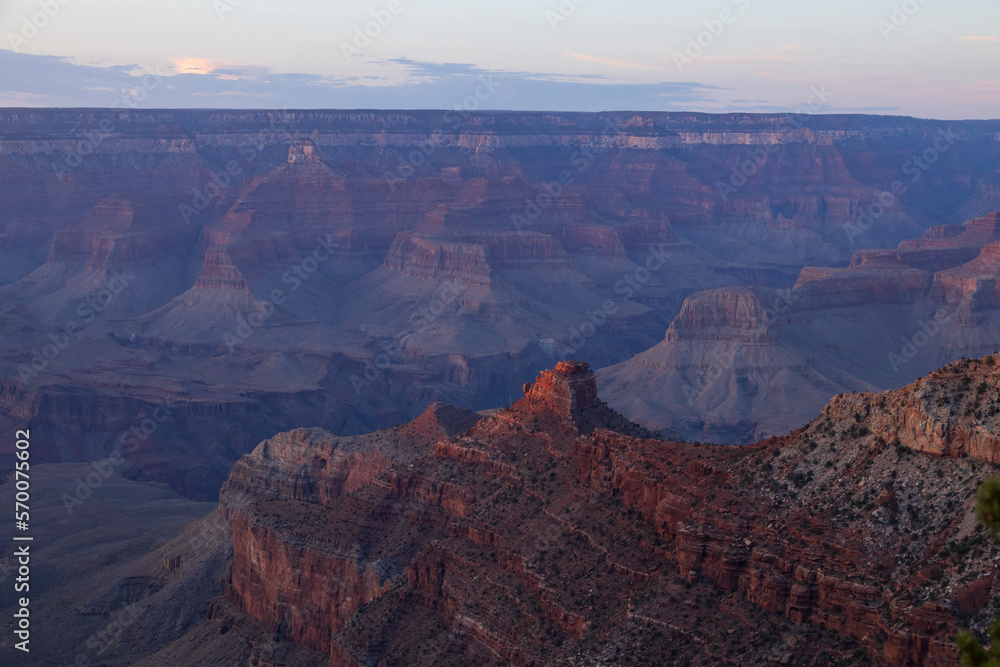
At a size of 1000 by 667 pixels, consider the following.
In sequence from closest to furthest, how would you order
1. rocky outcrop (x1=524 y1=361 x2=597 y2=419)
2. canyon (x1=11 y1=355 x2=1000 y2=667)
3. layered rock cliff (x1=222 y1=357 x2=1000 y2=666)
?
1. layered rock cliff (x1=222 y1=357 x2=1000 y2=666)
2. canyon (x1=11 y1=355 x2=1000 y2=667)
3. rocky outcrop (x1=524 y1=361 x2=597 y2=419)

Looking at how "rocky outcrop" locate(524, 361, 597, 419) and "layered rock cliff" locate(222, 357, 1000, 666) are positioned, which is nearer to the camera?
"layered rock cliff" locate(222, 357, 1000, 666)

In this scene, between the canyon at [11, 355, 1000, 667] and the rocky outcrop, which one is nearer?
the canyon at [11, 355, 1000, 667]

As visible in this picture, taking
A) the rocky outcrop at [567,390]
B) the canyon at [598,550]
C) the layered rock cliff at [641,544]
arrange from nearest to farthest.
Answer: the layered rock cliff at [641,544]
the canyon at [598,550]
the rocky outcrop at [567,390]

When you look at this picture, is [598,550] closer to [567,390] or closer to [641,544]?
[641,544]

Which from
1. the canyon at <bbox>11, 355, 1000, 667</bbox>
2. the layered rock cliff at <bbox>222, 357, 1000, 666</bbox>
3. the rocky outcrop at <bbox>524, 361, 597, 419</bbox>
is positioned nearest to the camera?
the layered rock cliff at <bbox>222, 357, 1000, 666</bbox>

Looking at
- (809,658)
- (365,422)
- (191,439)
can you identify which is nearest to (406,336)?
(365,422)

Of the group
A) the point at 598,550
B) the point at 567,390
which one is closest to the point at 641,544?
the point at 598,550

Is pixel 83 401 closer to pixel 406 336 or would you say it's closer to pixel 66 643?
pixel 406 336

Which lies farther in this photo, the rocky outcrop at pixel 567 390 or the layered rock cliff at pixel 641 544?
the rocky outcrop at pixel 567 390

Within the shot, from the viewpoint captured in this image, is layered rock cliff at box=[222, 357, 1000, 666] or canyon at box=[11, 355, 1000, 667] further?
canyon at box=[11, 355, 1000, 667]

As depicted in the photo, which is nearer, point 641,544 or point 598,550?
point 641,544

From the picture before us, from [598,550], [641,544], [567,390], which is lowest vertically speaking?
[598,550]

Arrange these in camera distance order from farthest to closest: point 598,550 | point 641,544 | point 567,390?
point 567,390, point 598,550, point 641,544
